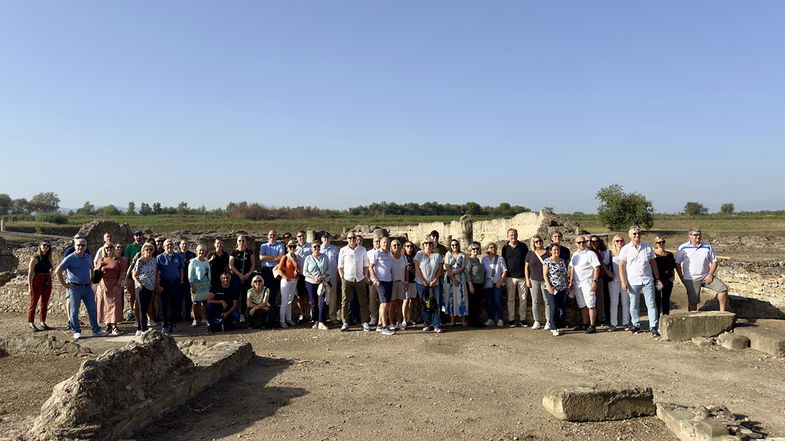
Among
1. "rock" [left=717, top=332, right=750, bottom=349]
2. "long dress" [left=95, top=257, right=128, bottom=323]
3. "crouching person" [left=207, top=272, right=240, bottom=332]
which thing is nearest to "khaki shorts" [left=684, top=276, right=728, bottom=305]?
"rock" [left=717, top=332, right=750, bottom=349]

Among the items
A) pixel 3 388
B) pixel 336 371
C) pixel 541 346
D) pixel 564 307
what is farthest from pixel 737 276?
pixel 3 388

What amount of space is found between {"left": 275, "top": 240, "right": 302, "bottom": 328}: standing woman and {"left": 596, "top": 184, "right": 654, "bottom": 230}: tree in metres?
35.2

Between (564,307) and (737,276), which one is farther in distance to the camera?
(737,276)

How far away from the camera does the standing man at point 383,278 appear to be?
855cm

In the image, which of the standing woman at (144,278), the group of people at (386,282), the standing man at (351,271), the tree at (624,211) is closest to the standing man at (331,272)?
the group of people at (386,282)

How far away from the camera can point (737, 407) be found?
201 inches

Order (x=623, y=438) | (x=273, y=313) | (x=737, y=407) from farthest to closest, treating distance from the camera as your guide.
A: (x=273, y=313) → (x=737, y=407) → (x=623, y=438)

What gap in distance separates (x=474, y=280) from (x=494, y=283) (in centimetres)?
36

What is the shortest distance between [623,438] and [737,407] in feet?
5.25

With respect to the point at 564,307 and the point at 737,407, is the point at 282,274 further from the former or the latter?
the point at 737,407

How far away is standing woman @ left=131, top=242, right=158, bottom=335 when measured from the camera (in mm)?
8500

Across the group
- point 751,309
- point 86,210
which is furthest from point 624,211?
point 86,210

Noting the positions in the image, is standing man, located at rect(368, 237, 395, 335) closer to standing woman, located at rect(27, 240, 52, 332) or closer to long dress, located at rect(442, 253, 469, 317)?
long dress, located at rect(442, 253, 469, 317)

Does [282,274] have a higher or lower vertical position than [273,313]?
higher
